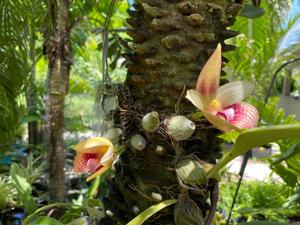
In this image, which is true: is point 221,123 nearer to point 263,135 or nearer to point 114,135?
point 263,135

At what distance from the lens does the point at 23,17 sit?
1355 millimetres

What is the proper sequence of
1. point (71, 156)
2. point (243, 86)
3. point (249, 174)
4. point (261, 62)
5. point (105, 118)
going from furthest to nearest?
point (249, 174), point (71, 156), point (261, 62), point (105, 118), point (243, 86)

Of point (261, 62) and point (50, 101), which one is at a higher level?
point (261, 62)

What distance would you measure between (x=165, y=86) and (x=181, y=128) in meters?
0.08

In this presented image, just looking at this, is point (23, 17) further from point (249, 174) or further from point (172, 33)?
point (249, 174)

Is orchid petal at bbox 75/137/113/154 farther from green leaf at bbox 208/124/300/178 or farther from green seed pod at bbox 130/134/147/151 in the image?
green leaf at bbox 208/124/300/178

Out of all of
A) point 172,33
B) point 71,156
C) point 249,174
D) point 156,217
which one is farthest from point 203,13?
point 249,174

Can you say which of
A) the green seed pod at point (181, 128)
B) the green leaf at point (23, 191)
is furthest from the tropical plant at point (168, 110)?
the green leaf at point (23, 191)

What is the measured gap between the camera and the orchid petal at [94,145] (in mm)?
542

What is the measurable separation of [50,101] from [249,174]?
3497 mm

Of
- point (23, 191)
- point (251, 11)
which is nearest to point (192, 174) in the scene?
point (251, 11)

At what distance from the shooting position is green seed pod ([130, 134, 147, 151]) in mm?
549

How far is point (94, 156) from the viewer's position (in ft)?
1.84

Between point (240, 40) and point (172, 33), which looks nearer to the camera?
point (172, 33)
